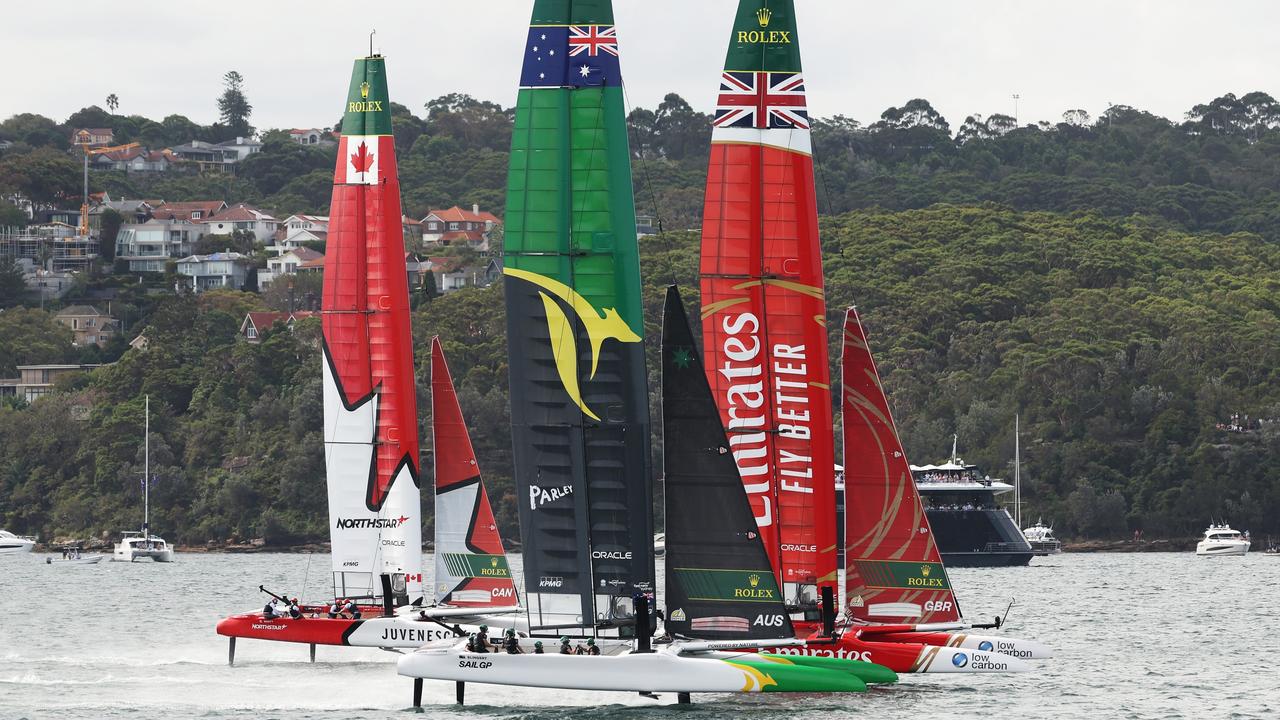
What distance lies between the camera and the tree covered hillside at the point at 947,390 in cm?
9075

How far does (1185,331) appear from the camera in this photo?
98.1 meters

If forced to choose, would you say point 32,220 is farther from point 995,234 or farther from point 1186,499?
point 1186,499

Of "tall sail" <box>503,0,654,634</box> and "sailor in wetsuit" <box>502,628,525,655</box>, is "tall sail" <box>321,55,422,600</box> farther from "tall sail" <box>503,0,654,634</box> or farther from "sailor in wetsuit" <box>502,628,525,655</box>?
"sailor in wetsuit" <box>502,628,525,655</box>

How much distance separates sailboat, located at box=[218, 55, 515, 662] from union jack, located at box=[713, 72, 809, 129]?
27.7 feet

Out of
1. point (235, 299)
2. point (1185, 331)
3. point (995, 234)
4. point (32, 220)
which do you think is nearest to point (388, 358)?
point (1185, 331)

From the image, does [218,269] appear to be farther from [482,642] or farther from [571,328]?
[482,642]

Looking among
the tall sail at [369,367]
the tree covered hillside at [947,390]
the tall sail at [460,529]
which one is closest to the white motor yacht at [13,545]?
the tree covered hillside at [947,390]

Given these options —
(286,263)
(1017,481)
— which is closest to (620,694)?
(1017,481)

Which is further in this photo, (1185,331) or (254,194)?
(254,194)

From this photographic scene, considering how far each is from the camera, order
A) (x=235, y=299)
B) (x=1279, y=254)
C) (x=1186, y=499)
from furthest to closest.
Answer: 1. (x=235, y=299)
2. (x=1279, y=254)
3. (x=1186, y=499)

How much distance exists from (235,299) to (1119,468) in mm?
63408

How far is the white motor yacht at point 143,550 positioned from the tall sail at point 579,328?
213ft

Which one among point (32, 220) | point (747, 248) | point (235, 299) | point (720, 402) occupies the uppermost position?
point (32, 220)

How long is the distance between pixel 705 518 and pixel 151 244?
489 feet
